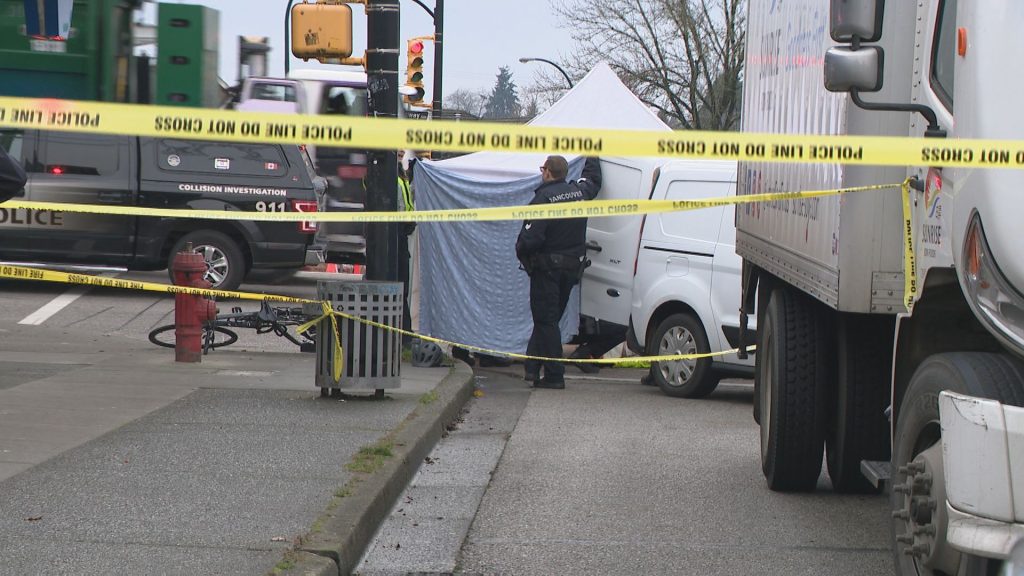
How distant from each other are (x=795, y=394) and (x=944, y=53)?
2544mm

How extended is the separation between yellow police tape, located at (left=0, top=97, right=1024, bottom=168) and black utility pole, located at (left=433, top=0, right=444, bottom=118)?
20.1m

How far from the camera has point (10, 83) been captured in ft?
22.8

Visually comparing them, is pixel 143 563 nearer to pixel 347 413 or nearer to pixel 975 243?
pixel 975 243

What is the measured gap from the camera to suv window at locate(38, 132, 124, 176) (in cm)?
1608

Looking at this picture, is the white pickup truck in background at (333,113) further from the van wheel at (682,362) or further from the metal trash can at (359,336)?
the metal trash can at (359,336)

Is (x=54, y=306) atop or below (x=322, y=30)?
below

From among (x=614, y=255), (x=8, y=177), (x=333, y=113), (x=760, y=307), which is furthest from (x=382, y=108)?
(x=333, y=113)

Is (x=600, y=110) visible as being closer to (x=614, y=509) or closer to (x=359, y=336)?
(x=359, y=336)

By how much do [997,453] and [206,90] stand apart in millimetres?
4601

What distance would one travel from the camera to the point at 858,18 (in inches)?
176

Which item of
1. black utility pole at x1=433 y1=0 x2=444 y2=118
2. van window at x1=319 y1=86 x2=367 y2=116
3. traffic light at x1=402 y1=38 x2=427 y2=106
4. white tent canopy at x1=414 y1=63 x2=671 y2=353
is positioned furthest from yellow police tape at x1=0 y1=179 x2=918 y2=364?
black utility pole at x1=433 y1=0 x2=444 y2=118

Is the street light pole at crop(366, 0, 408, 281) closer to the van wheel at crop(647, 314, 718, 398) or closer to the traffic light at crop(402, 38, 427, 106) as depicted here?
the van wheel at crop(647, 314, 718, 398)

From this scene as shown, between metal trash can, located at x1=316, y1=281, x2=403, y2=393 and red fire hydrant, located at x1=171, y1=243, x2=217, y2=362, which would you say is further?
red fire hydrant, located at x1=171, y1=243, x2=217, y2=362

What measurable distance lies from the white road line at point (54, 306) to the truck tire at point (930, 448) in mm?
11611
